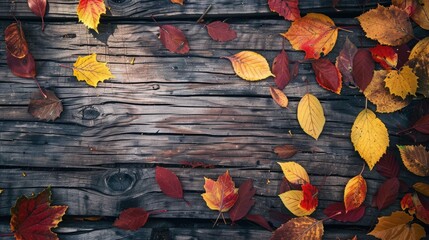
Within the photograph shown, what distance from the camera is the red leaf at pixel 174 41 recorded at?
245 centimetres

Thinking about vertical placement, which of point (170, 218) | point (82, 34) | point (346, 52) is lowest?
point (170, 218)

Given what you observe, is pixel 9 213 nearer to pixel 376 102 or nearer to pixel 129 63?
pixel 129 63

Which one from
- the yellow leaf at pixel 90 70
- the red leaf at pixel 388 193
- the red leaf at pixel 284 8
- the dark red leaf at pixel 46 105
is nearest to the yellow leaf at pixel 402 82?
the red leaf at pixel 388 193

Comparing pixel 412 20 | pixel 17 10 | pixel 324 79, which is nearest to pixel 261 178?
pixel 324 79

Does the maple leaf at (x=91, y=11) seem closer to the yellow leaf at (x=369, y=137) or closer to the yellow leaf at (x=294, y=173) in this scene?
the yellow leaf at (x=294, y=173)

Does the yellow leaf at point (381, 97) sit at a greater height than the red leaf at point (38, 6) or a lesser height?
lesser

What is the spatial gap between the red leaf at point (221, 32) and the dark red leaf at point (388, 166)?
35.3 inches

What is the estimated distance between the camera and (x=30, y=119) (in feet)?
7.93

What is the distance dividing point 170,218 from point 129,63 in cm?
75

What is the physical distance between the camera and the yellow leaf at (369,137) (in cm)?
234

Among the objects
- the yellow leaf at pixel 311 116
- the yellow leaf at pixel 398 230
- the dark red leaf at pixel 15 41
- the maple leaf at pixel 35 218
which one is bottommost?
the yellow leaf at pixel 398 230

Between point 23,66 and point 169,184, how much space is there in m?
0.87

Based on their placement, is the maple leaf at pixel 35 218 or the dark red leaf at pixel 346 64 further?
the dark red leaf at pixel 346 64

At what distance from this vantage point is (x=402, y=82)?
238 cm
